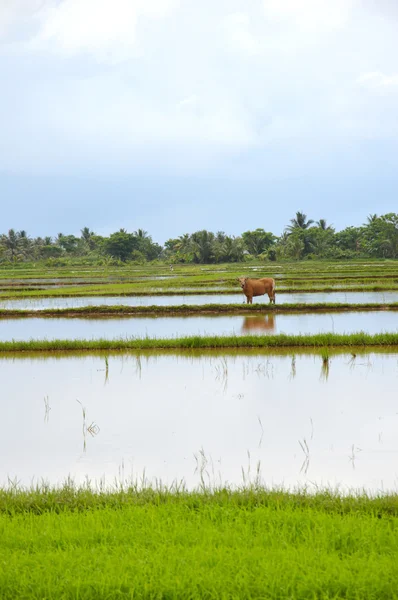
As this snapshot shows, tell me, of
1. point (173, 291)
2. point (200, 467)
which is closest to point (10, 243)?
point (173, 291)

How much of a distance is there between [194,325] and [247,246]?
135 ft

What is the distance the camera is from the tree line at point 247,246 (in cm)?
4488

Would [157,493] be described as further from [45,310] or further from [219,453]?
[45,310]

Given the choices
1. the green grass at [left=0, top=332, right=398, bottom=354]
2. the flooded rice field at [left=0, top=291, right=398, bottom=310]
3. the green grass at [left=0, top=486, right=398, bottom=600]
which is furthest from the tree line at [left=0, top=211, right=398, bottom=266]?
the green grass at [left=0, top=486, right=398, bottom=600]

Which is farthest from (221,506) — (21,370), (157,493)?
(21,370)

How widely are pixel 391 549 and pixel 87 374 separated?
5043 millimetres

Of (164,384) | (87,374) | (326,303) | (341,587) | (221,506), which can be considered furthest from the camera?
(326,303)

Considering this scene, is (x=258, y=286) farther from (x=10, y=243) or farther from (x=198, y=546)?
(x=10, y=243)

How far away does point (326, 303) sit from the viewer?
43.2ft

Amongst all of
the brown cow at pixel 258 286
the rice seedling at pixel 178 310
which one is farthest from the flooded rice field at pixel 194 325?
the brown cow at pixel 258 286

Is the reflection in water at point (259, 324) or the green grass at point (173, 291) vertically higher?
the green grass at point (173, 291)

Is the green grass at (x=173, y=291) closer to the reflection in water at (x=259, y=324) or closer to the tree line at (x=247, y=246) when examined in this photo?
the reflection in water at (x=259, y=324)

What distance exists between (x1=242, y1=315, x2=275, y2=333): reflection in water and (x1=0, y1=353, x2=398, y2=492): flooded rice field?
2703mm

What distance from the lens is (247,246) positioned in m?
51.9
